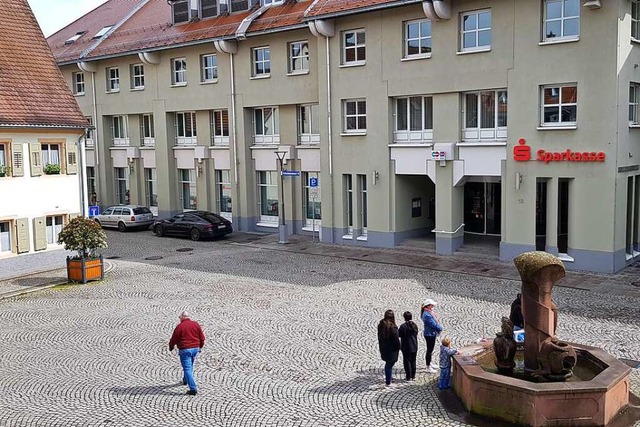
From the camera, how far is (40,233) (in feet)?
82.6

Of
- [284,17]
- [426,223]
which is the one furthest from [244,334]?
[284,17]

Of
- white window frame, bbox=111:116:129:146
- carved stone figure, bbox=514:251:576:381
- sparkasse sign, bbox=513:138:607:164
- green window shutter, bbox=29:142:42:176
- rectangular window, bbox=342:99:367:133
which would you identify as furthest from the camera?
white window frame, bbox=111:116:129:146

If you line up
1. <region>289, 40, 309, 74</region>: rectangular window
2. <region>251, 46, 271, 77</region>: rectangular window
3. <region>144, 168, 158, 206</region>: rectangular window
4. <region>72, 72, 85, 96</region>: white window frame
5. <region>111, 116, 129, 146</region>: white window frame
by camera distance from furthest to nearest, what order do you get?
<region>72, 72, 85, 96</region>: white window frame < <region>111, 116, 129, 146</region>: white window frame < <region>144, 168, 158, 206</region>: rectangular window < <region>251, 46, 271, 77</region>: rectangular window < <region>289, 40, 309, 74</region>: rectangular window

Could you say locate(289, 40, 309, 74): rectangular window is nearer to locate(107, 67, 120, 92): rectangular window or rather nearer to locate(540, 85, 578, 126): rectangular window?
locate(540, 85, 578, 126): rectangular window

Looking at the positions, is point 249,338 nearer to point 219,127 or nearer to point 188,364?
point 188,364

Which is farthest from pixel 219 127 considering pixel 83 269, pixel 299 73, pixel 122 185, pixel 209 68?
pixel 83 269

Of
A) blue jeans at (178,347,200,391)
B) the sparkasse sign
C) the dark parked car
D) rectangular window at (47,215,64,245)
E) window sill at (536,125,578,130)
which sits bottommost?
blue jeans at (178,347,200,391)

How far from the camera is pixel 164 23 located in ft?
127

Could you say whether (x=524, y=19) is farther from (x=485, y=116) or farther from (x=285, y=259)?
(x=285, y=259)

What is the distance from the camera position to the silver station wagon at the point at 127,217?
3653 cm

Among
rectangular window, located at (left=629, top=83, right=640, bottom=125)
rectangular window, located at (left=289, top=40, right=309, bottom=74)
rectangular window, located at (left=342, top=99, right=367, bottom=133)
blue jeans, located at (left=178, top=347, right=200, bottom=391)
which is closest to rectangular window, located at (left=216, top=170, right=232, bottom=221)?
rectangular window, located at (left=289, top=40, right=309, bottom=74)

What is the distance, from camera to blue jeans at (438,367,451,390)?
12.6 meters

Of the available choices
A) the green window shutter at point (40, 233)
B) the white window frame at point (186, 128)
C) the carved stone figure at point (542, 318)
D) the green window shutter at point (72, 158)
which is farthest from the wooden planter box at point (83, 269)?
the carved stone figure at point (542, 318)

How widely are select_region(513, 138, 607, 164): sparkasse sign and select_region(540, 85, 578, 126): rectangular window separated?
90 centimetres
